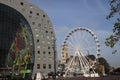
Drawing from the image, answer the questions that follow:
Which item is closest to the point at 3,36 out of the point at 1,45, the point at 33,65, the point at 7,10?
the point at 1,45

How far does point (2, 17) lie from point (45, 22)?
20.6 m

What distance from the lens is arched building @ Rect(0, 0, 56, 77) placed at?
106 meters

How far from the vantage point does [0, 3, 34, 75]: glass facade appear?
4149 inches

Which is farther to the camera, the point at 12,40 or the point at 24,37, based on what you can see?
the point at 24,37

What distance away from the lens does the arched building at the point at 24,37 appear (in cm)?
10575

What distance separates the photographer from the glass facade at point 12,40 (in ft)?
346

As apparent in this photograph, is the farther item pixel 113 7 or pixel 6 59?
pixel 6 59

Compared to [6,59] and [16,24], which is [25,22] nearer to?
[16,24]

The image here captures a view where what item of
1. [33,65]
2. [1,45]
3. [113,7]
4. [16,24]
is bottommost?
[113,7]

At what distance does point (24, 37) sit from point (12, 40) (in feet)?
15.4

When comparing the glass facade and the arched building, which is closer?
the glass facade

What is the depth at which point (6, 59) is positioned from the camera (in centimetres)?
10706

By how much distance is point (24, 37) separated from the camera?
107062 mm

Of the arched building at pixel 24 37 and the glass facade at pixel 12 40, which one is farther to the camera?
the arched building at pixel 24 37
